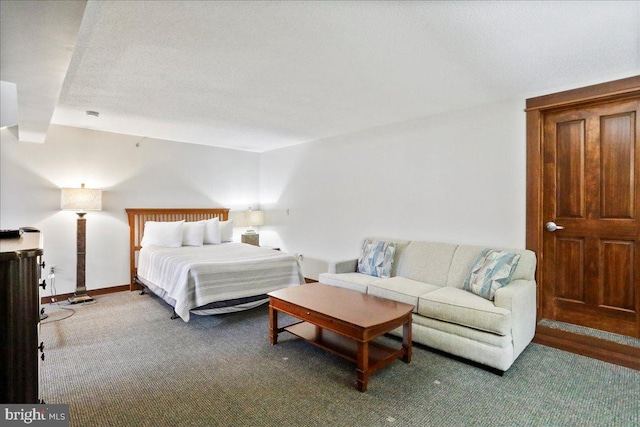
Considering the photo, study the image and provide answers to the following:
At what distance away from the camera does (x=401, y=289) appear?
302 cm

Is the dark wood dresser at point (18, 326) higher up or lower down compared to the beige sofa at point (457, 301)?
higher up

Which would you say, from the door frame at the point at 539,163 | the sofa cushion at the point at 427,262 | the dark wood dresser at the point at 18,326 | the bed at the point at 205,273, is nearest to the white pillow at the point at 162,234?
the bed at the point at 205,273

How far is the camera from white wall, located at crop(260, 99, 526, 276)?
10.7 feet

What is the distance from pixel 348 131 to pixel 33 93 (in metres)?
3.41

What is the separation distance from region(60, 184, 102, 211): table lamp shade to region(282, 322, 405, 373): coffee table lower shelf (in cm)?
318

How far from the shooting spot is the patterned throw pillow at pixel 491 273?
271 centimetres

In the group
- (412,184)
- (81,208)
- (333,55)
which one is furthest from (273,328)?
(81,208)

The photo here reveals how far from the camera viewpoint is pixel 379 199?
4324mm

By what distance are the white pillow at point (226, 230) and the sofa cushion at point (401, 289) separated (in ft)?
9.63

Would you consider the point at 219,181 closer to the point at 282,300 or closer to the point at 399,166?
the point at 399,166

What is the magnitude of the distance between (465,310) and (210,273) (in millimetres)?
2437

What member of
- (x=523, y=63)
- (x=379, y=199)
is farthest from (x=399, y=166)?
(x=523, y=63)

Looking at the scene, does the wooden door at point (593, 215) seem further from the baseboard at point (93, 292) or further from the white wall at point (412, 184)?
the baseboard at point (93, 292)

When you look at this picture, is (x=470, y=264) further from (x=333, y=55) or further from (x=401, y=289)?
(x=333, y=55)
